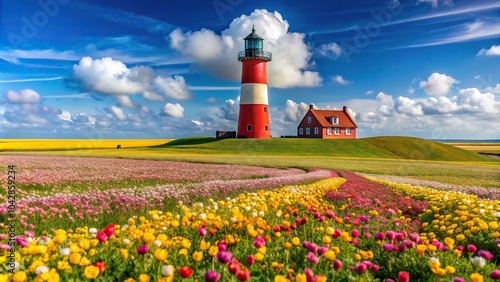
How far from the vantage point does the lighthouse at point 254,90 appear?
201ft

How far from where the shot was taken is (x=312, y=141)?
214 feet

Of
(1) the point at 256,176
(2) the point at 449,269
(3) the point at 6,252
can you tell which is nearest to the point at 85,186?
(1) the point at 256,176

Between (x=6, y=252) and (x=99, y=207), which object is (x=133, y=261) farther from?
(x=99, y=207)

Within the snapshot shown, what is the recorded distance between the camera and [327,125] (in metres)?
74.9

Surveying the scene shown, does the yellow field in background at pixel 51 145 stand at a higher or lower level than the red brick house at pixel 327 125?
lower

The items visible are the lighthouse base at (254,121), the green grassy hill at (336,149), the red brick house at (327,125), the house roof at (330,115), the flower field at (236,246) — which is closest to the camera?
the flower field at (236,246)

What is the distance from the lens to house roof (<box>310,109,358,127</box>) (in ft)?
248

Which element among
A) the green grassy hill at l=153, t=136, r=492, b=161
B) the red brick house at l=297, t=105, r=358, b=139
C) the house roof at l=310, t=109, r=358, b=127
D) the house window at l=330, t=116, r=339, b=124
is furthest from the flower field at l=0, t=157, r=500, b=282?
the house window at l=330, t=116, r=339, b=124

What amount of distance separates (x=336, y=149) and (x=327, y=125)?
1491cm

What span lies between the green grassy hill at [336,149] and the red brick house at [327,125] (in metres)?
7.44

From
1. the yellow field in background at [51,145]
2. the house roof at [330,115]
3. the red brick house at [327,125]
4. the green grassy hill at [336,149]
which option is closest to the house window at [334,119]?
the red brick house at [327,125]

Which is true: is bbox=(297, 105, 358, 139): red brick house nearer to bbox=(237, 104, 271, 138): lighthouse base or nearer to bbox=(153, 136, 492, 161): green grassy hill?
bbox=(153, 136, 492, 161): green grassy hill

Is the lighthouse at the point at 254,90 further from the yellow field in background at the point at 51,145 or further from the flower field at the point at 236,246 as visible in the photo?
the flower field at the point at 236,246

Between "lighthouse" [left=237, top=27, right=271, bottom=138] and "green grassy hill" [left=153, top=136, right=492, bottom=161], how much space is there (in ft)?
8.89
